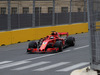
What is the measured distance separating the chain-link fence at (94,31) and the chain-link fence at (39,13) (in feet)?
52.3

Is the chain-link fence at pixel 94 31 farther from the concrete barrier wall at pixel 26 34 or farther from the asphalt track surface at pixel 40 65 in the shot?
the concrete barrier wall at pixel 26 34

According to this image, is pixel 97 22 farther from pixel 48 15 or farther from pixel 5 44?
pixel 48 15

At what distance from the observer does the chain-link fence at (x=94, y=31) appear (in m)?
3.96

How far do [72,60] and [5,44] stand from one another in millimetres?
7956

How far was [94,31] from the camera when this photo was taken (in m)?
4.05

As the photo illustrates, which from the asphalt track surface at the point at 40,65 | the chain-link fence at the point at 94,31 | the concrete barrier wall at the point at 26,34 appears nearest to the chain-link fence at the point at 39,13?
the concrete barrier wall at the point at 26,34

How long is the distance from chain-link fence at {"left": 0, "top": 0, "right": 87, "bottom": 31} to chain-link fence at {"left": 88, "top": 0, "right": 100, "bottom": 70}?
1596 centimetres

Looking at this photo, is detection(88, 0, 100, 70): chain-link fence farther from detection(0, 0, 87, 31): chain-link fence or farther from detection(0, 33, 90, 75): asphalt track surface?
detection(0, 0, 87, 31): chain-link fence

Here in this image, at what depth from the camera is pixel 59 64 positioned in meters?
12.5

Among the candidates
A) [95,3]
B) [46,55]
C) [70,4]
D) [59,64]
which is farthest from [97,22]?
[70,4]

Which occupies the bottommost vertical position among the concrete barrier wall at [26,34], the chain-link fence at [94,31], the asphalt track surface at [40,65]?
the asphalt track surface at [40,65]

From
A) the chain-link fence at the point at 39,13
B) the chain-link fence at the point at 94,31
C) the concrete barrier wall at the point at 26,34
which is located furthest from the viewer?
the chain-link fence at the point at 39,13

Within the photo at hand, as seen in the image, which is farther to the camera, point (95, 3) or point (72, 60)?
point (72, 60)

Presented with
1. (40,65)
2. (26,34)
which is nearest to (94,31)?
(40,65)
